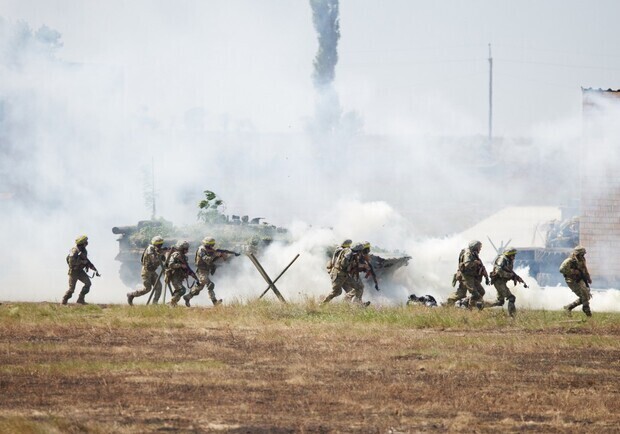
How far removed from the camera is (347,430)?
11.6 metres

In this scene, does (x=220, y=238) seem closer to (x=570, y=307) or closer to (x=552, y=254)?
(x=570, y=307)

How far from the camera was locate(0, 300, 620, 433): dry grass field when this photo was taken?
1212 centimetres

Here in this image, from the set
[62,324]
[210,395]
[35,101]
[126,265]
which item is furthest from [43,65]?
[210,395]

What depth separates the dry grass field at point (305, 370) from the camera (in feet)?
39.8

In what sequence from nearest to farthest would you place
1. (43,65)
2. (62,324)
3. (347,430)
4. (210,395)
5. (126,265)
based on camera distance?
(347,430)
(210,395)
(62,324)
(126,265)
(43,65)

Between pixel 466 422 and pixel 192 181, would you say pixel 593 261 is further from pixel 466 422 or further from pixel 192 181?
pixel 466 422

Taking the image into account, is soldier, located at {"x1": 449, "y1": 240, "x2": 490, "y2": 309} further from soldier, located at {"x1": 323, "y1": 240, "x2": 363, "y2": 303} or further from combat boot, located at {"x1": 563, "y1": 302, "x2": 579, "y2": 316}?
soldier, located at {"x1": 323, "y1": 240, "x2": 363, "y2": 303}

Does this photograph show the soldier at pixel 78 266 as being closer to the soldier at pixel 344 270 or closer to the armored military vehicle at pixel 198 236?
the soldier at pixel 344 270

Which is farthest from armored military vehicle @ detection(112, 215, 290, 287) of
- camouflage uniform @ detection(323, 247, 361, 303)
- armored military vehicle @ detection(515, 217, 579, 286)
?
armored military vehicle @ detection(515, 217, 579, 286)

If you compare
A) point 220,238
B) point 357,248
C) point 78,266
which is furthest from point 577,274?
point 220,238

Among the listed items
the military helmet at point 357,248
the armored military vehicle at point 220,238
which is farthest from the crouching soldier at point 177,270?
the armored military vehicle at point 220,238

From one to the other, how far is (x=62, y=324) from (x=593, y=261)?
20918mm

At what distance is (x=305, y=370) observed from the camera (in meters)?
15.5

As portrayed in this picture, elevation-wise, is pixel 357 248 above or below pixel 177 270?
above
